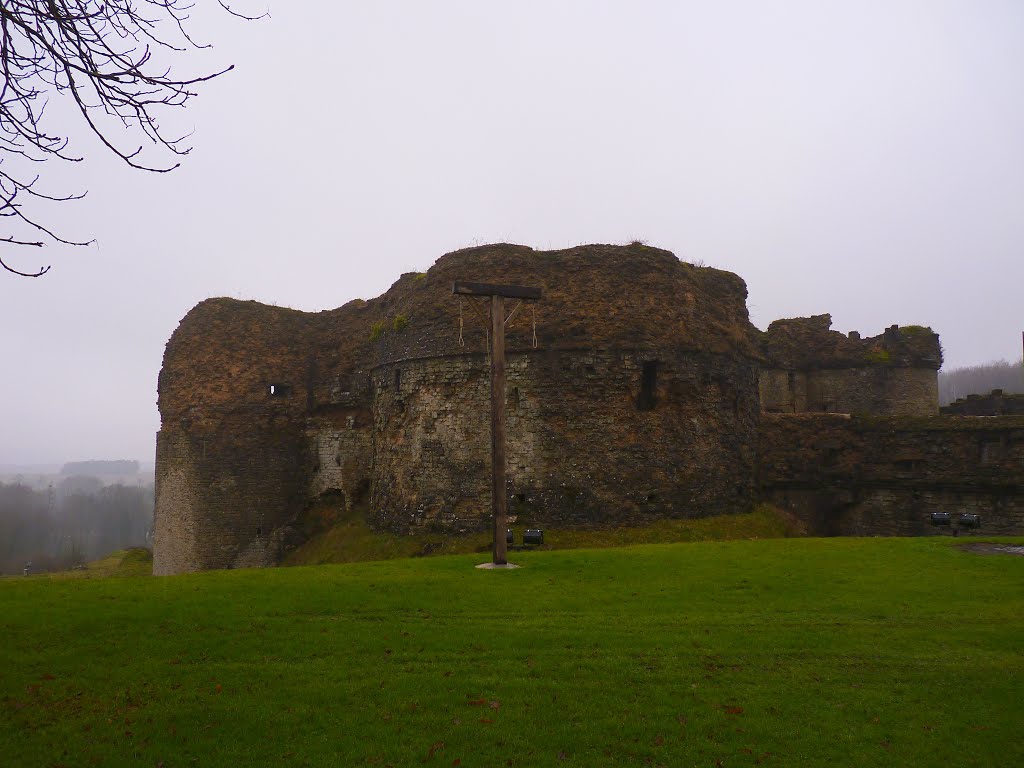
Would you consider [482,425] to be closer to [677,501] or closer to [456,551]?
[456,551]

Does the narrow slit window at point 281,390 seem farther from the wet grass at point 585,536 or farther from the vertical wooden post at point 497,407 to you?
the vertical wooden post at point 497,407

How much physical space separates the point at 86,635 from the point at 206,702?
2711mm

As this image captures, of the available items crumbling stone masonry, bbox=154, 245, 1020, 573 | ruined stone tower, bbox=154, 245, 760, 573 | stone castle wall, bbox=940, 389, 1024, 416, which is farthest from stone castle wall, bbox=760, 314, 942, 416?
ruined stone tower, bbox=154, 245, 760, 573

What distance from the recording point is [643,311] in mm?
18609

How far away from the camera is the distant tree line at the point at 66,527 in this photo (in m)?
69.1

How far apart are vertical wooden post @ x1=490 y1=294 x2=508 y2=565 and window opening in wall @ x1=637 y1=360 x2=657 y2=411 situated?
5832mm

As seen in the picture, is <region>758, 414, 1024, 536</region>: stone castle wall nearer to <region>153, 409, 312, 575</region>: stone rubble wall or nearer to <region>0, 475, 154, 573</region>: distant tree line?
<region>153, 409, 312, 575</region>: stone rubble wall

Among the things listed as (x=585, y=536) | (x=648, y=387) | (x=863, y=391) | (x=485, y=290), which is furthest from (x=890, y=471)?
(x=485, y=290)

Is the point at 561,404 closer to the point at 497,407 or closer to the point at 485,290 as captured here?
the point at 497,407

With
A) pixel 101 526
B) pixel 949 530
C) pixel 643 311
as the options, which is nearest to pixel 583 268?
pixel 643 311

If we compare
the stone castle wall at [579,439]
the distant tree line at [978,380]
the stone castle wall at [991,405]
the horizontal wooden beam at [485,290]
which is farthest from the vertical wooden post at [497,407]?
the distant tree line at [978,380]

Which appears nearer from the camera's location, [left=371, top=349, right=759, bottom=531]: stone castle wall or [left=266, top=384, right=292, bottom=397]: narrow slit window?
[left=371, top=349, right=759, bottom=531]: stone castle wall

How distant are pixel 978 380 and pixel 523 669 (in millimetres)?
126670

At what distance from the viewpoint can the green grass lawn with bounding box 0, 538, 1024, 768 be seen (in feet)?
21.0
